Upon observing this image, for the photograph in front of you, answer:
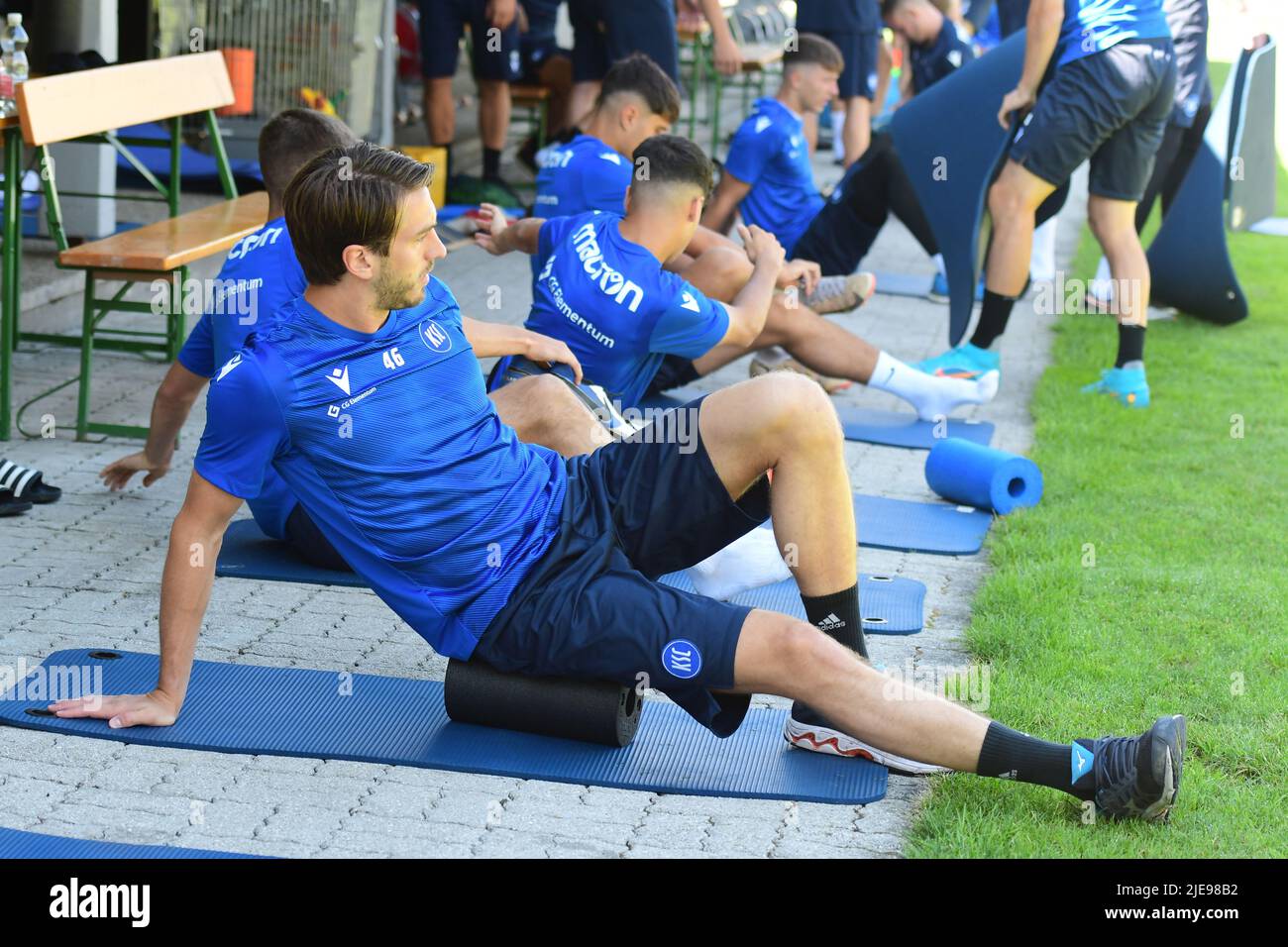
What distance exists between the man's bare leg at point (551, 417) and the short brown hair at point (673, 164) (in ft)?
2.68

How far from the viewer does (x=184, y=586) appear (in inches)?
128

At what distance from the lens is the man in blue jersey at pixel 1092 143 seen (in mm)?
6469

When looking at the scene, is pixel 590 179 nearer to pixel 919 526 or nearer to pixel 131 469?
pixel 919 526

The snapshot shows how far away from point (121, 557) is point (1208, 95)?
5.91 metres

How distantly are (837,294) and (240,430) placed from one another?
163 inches

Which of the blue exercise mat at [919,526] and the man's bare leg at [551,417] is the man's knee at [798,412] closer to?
the man's bare leg at [551,417]

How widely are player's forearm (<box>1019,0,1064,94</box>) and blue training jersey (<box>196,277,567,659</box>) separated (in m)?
3.98

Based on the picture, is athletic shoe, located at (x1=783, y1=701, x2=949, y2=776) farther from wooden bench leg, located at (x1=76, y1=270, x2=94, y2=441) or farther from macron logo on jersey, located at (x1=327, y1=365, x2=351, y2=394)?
wooden bench leg, located at (x1=76, y1=270, x2=94, y2=441)

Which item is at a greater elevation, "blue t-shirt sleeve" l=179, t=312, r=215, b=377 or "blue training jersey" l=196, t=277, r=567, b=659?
"blue training jersey" l=196, t=277, r=567, b=659

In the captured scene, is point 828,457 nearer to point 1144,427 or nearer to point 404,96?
point 1144,427

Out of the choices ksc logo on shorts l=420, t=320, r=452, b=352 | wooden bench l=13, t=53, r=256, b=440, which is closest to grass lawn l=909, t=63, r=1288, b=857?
ksc logo on shorts l=420, t=320, r=452, b=352

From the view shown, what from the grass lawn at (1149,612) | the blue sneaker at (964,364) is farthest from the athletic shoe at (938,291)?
the blue sneaker at (964,364)

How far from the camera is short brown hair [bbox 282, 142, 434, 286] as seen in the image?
3221mm
